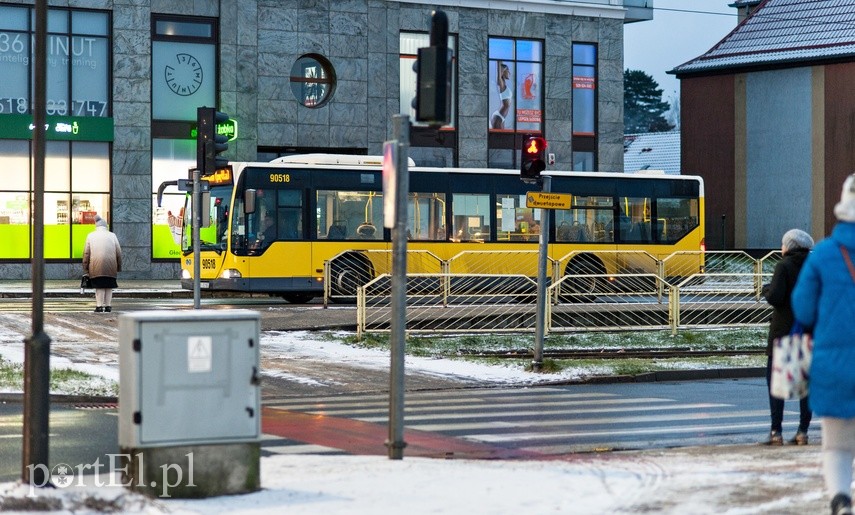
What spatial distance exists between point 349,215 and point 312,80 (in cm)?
1346

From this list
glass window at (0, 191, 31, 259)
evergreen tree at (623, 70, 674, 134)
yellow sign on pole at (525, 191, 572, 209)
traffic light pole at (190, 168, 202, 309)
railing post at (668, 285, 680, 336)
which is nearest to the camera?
yellow sign on pole at (525, 191, 572, 209)

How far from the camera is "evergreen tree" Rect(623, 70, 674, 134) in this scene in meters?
135

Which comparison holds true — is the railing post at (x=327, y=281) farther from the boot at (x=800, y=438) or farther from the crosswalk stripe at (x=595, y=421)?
the boot at (x=800, y=438)

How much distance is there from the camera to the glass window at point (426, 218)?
33344 millimetres

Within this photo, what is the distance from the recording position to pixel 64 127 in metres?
41.8

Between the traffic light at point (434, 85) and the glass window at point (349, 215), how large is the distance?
2262 centimetres

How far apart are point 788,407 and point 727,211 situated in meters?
43.8

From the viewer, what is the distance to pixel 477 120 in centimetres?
4734

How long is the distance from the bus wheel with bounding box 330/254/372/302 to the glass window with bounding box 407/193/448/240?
1.70 meters

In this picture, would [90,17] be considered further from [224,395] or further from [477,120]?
[224,395]

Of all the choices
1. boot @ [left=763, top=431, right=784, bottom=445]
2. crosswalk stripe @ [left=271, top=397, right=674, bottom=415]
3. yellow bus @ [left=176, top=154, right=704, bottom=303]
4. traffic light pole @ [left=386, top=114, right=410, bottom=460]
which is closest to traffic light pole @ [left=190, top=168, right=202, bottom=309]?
crosswalk stripe @ [left=271, top=397, right=674, bottom=415]

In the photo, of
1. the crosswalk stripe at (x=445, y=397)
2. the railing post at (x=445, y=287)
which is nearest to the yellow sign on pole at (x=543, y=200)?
the crosswalk stripe at (x=445, y=397)

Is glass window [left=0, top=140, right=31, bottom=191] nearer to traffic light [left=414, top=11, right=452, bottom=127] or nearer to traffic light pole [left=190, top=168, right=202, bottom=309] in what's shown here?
traffic light pole [left=190, top=168, right=202, bottom=309]

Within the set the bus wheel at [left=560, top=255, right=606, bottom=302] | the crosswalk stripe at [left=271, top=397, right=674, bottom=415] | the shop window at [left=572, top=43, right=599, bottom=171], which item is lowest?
the crosswalk stripe at [left=271, top=397, right=674, bottom=415]
